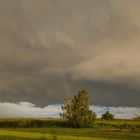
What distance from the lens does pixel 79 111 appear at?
155625mm

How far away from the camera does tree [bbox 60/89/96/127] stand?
15262 centimetres

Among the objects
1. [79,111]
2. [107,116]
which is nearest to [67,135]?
[79,111]

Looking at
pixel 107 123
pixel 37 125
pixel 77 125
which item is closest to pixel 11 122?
pixel 37 125

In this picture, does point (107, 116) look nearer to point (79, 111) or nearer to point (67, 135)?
point (79, 111)

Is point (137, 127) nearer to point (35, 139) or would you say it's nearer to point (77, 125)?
point (77, 125)

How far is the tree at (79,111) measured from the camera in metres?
153

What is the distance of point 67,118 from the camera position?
15725 cm

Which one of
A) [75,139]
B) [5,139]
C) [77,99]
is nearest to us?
[5,139]

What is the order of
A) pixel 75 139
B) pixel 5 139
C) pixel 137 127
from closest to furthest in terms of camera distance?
1. pixel 5 139
2. pixel 75 139
3. pixel 137 127

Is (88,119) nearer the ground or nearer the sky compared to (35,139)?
nearer the sky

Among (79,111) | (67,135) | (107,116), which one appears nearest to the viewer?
(67,135)

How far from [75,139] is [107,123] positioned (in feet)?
248

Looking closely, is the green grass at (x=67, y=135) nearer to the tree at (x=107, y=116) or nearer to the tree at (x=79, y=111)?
the tree at (x=79, y=111)

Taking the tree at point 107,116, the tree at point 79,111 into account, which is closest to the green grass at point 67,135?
the tree at point 79,111
